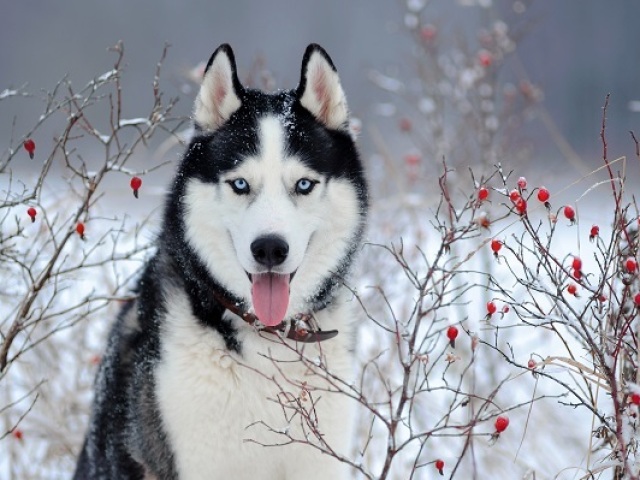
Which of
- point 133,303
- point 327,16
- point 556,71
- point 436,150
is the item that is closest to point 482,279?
point 436,150

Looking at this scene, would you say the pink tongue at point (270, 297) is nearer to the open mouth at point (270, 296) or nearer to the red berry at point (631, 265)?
the open mouth at point (270, 296)

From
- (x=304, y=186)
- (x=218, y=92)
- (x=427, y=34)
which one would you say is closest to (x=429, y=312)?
(x=304, y=186)

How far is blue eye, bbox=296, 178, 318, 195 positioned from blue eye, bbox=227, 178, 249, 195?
0.56 ft

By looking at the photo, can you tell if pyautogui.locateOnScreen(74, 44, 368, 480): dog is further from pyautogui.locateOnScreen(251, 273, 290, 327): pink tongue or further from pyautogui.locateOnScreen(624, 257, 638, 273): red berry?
pyautogui.locateOnScreen(624, 257, 638, 273): red berry

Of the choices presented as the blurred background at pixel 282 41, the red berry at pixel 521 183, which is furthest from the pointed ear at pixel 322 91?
the blurred background at pixel 282 41

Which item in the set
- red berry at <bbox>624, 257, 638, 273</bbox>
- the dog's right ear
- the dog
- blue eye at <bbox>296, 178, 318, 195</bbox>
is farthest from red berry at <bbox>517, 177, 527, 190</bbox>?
the dog's right ear

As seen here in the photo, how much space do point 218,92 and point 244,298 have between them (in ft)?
2.40

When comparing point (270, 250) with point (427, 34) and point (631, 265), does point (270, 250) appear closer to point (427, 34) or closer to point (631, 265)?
point (631, 265)

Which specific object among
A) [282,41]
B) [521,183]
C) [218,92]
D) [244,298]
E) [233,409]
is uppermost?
[282,41]

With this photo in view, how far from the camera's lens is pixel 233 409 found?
2740mm

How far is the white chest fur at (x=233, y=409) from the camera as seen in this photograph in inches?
107

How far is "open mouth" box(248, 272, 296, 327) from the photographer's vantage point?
8.98ft

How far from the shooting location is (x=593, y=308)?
233 centimetres

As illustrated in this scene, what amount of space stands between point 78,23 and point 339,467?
39050mm
